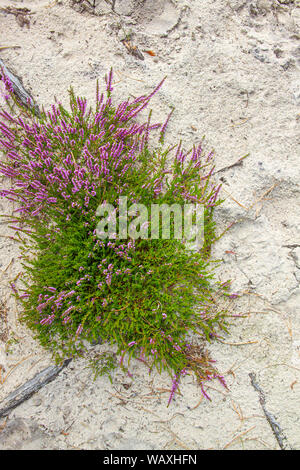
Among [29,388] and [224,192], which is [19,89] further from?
[29,388]

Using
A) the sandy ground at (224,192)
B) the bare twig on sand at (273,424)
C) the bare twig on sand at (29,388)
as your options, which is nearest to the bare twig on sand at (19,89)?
the sandy ground at (224,192)

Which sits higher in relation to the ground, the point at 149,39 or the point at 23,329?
the point at 149,39

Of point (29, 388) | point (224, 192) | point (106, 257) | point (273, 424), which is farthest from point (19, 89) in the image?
point (273, 424)

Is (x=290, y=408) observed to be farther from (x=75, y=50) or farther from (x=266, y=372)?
(x=75, y=50)

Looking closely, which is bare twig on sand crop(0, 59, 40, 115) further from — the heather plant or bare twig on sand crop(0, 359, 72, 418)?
bare twig on sand crop(0, 359, 72, 418)

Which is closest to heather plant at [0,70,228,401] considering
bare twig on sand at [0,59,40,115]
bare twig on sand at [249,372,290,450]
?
bare twig on sand at [0,59,40,115]

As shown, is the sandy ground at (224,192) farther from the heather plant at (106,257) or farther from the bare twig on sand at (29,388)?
the heather plant at (106,257)
